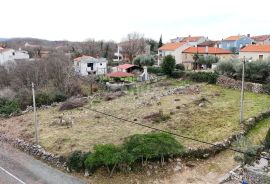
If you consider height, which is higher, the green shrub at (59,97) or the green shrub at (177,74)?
the green shrub at (177,74)

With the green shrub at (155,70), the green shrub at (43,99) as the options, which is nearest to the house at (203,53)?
the green shrub at (155,70)

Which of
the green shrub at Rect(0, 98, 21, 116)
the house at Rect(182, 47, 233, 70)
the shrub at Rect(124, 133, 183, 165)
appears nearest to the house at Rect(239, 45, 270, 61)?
the house at Rect(182, 47, 233, 70)

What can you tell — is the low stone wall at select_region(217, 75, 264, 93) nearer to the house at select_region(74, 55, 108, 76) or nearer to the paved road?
the paved road

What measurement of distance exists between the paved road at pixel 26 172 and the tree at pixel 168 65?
27.4 m

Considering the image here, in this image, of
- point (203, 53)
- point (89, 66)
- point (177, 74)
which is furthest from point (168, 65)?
point (89, 66)

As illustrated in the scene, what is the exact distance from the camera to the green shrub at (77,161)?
55.2 ft

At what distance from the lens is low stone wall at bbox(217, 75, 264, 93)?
32.8 meters

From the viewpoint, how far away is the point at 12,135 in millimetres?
23453

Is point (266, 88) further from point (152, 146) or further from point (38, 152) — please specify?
point (38, 152)

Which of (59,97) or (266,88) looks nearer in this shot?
(266,88)

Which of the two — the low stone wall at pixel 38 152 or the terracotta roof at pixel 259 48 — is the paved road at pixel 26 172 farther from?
the terracotta roof at pixel 259 48

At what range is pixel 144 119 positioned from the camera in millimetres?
24734

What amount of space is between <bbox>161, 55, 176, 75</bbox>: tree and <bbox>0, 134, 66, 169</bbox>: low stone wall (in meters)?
26.3

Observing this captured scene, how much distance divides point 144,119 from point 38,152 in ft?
30.5
